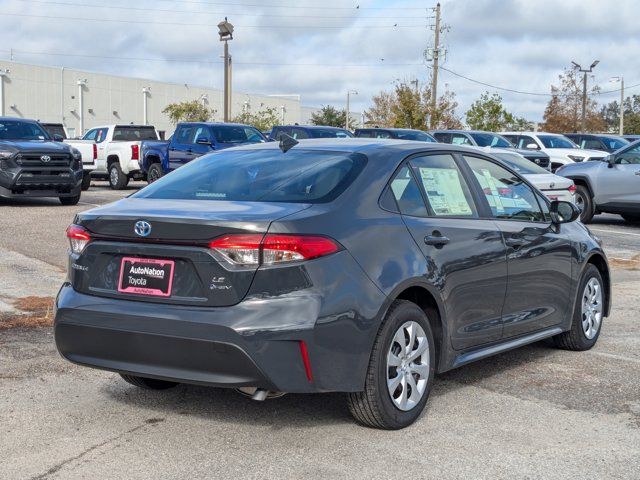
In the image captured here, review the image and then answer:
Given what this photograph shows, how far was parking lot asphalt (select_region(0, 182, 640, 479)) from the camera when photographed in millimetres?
4723

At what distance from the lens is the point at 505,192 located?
6.78 meters

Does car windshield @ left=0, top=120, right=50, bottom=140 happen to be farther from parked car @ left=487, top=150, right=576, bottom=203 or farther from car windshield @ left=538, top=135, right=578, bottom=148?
car windshield @ left=538, top=135, right=578, bottom=148

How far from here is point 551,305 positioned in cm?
700

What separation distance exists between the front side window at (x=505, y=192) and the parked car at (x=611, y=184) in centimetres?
1119

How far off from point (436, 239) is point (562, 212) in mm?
1861

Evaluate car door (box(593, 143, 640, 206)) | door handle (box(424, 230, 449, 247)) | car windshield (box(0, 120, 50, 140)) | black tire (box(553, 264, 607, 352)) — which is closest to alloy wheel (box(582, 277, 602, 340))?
black tire (box(553, 264, 607, 352))

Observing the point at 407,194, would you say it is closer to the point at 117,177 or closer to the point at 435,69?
the point at 117,177

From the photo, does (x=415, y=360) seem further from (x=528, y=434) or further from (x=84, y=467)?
(x=84, y=467)

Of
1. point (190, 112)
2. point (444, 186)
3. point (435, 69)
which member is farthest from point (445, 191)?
point (190, 112)

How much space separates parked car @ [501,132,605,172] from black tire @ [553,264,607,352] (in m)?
20.4

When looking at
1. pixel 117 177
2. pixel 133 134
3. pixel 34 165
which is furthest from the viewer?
pixel 133 134

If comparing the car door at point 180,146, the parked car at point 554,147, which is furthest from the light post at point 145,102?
the car door at point 180,146

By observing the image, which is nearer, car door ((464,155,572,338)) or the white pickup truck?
car door ((464,155,572,338))

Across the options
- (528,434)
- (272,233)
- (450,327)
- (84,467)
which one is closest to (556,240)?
(450,327)
